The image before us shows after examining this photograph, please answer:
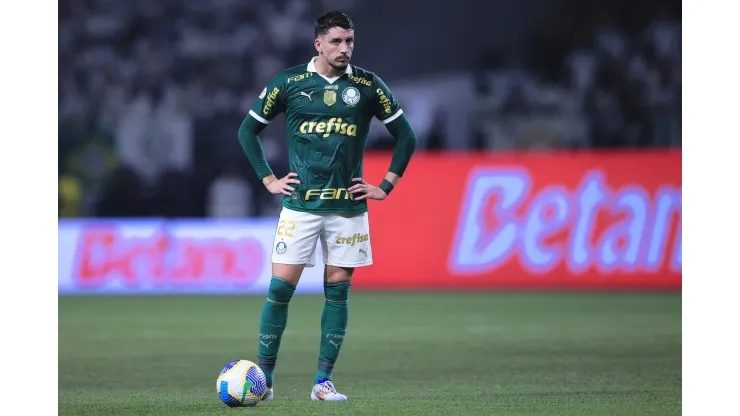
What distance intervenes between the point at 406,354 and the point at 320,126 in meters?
3.33

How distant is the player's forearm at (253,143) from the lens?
6.32 meters

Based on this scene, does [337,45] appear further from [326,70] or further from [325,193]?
[325,193]

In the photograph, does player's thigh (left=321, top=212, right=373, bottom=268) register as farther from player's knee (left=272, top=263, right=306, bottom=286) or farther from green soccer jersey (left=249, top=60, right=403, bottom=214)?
player's knee (left=272, top=263, right=306, bottom=286)

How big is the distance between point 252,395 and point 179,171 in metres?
12.2

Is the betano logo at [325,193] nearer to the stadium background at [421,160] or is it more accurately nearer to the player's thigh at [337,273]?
the player's thigh at [337,273]

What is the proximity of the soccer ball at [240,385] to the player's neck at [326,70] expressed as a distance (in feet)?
5.20

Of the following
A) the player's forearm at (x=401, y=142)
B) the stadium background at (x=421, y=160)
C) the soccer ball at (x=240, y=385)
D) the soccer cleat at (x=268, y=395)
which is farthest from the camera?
the stadium background at (x=421, y=160)

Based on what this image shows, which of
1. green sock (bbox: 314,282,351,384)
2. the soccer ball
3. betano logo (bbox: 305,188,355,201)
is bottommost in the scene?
the soccer ball

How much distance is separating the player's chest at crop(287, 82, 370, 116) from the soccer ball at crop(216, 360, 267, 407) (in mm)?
1386

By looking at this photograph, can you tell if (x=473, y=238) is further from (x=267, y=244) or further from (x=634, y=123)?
(x=634, y=123)

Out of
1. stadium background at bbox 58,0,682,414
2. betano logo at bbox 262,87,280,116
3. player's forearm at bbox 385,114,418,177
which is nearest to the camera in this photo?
betano logo at bbox 262,87,280,116

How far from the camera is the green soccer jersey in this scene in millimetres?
6211

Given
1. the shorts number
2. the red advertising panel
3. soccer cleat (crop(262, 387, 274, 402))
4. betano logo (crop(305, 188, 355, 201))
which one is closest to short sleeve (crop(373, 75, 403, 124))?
betano logo (crop(305, 188, 355, 201))

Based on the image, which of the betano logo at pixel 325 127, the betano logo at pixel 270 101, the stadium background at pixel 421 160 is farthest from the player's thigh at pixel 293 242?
the stadium background at pixel 421 160
